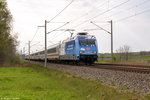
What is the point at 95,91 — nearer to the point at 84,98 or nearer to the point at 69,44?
the point at 84,98

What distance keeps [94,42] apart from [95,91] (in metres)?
20.5

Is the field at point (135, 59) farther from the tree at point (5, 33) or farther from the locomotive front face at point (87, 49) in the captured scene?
the tree at point (5, 33)

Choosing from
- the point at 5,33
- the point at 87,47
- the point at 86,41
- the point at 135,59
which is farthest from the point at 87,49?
the point at 135,59

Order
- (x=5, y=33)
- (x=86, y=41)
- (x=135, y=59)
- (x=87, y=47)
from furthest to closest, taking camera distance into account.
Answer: (x=135, y=59) → (x=5, y=33) → (x=86, y=41) → (x=87, y=47)

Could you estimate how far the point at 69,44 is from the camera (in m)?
36.5

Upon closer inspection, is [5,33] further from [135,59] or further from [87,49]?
[135,59]

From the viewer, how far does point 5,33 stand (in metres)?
46.1

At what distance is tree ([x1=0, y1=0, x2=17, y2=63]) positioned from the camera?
44991 mm

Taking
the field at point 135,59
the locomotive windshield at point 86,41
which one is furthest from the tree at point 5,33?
the field at point 135,59

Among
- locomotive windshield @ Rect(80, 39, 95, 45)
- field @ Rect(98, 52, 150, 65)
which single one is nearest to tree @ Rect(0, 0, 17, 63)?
locomotive windshield @ Rect(80, 39, 95, 45)

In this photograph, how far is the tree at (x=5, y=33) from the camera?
148ft

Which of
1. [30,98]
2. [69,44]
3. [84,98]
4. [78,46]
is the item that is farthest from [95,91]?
[69,44]

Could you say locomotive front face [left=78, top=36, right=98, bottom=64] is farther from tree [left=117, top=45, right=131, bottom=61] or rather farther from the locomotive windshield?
tree [left=117, top=45, right=131, bottom=61]

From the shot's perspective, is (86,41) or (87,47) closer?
(87,47)
